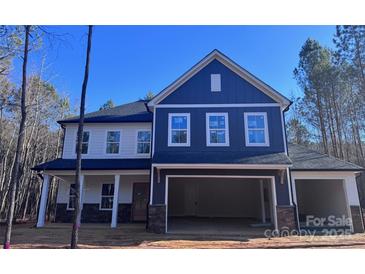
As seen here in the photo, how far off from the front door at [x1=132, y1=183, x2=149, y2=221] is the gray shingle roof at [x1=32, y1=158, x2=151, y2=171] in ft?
4.80

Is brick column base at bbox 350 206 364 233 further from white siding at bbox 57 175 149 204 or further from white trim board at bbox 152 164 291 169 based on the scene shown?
white siding at bbox 57 175 149 204

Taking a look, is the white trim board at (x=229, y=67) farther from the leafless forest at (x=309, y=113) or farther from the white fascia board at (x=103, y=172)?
the leafless forest at (x=309, y=113)

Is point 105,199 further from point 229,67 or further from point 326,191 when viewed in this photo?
point 326,191

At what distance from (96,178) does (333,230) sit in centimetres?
1145

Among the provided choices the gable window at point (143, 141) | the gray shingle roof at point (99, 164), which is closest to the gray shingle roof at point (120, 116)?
the gable window at point (143, 141)

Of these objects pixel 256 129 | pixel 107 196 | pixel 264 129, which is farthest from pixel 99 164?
pixel 264 129

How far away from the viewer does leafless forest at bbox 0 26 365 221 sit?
17281 millimetres

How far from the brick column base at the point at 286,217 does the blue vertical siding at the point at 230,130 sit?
7.66 feet

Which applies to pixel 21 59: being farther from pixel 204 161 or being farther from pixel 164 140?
pixel 204 161

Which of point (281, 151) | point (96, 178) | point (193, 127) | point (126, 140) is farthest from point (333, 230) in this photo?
point (96, 178)

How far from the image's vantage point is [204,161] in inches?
423

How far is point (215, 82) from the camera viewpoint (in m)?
12.3

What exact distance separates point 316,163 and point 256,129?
3.23 meters

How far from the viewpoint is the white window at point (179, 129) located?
11.7 metres
